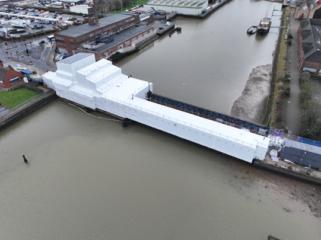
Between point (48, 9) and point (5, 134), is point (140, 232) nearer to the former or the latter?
point (5, 134)

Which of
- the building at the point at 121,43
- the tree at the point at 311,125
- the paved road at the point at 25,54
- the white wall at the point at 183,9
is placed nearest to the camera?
the tree at the point at 311,125

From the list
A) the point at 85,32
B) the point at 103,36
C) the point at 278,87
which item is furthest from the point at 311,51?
the point at 85,32

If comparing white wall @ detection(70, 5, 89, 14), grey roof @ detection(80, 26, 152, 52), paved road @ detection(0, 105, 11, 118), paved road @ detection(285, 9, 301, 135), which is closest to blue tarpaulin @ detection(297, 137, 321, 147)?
paved road @ detection(285, 9, 301, 135)

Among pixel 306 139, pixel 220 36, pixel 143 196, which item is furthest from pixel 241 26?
pixel 143 196

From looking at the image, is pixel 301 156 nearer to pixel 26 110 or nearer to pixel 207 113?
pixel 207 113

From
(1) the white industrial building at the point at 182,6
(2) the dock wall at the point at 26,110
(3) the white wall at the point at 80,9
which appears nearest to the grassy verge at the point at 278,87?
(2) the dock wall at the point at 26,110

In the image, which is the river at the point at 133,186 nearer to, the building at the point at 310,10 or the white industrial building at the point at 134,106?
the white industrial building at the point at 134,106
